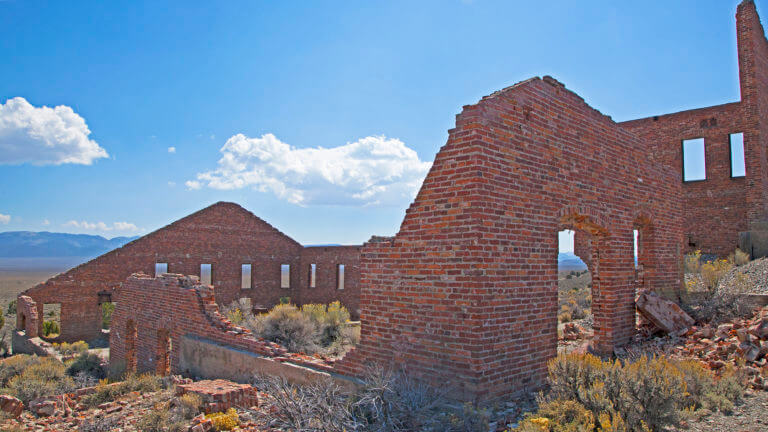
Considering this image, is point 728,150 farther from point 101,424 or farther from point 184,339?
point 101,424

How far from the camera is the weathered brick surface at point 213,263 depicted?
2070 centimetres

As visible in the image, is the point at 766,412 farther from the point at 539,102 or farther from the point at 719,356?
the point at 539,102

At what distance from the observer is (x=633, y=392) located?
4.66 meters

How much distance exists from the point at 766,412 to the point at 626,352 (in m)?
2.75

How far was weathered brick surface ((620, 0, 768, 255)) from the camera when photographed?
16.9 m

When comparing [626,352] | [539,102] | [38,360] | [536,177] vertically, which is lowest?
[38,360]

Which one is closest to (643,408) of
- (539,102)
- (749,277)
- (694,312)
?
(539,102)

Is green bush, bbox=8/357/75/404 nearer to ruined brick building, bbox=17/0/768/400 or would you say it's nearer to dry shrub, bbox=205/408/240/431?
ruined brick building, bbox=17/0/768/400

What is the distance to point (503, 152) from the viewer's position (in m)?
5.74

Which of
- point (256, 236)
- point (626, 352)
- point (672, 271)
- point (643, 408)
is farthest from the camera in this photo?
point (256, 236)

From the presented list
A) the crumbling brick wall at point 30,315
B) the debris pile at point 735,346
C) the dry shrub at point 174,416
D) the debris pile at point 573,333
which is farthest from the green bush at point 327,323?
the crumbling brick wall at point 30,315

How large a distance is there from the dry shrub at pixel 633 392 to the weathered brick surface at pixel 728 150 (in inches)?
548

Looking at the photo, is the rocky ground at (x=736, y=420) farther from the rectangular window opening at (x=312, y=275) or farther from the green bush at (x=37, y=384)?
the rectangular window opening at (x=312, y=275)

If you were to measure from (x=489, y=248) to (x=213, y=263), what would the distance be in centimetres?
2236
